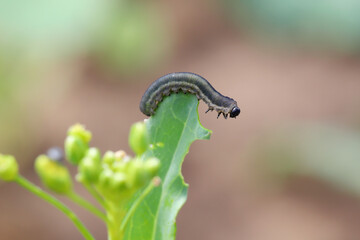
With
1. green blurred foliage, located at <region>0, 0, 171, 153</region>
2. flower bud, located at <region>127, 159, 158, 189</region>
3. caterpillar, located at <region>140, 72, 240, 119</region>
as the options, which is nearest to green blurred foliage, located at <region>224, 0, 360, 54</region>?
green blurred foliage, located at <region>0, 0, 171, 153</region>

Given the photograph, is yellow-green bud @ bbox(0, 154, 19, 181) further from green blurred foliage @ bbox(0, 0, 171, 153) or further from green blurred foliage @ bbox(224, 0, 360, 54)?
green blurred foliage @ bbox(224, 0, 360, 54)

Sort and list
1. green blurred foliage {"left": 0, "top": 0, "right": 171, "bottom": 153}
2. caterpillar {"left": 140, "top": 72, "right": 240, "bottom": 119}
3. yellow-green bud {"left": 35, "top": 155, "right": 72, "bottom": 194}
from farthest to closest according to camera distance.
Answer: green blurred foliage {"left": 0, "top": 0, "right": 171, "bottom": 153}
caterpillar {"left": 140, "top": 72, "right": 240, "bottom": 119}
yellow-green bud {"left": 35, "top": 155, "right": 72, "bottom": 194}

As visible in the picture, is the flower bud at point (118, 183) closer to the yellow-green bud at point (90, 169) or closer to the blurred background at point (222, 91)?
the yellow-green bud at point (90, 169)

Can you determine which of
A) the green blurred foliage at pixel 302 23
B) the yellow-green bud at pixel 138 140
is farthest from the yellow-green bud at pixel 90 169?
the green blurred foliage at pixel 302 23

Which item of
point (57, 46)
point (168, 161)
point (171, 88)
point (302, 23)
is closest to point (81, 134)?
point (168, 161)

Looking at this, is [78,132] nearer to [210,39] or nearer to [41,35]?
[41,35]

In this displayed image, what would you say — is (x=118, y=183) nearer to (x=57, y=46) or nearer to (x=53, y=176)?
(x=53, y=176)

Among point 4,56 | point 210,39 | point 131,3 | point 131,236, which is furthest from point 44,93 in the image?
point 131,236
